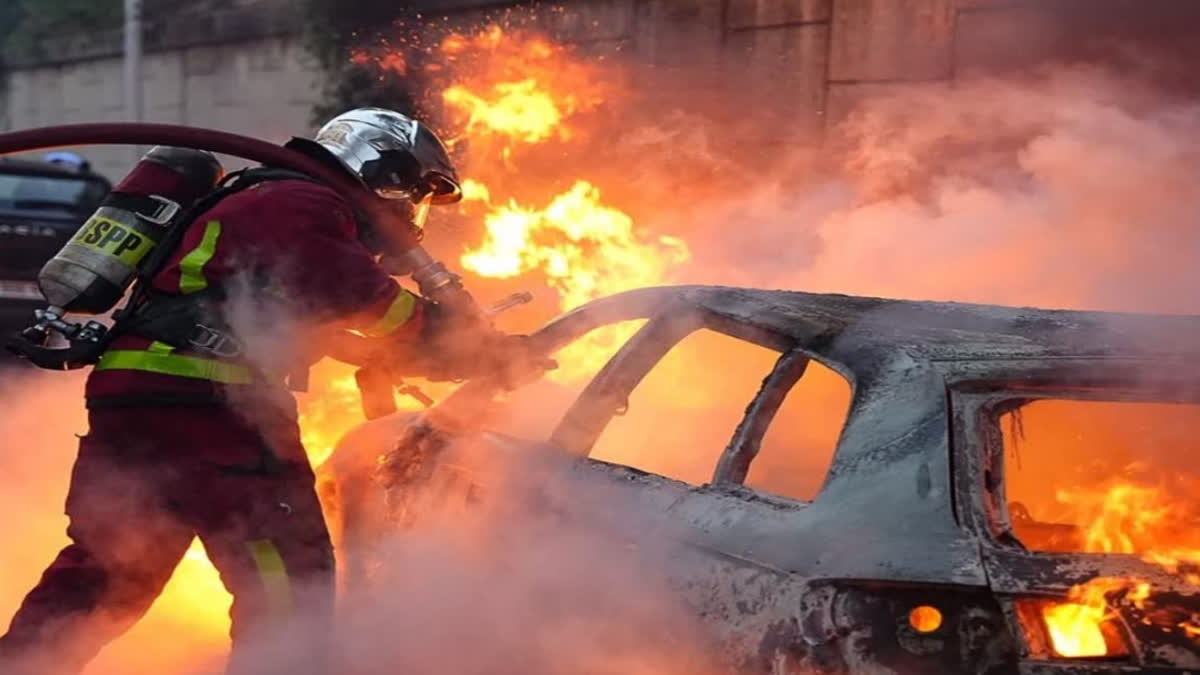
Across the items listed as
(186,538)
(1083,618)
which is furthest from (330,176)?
(1083,618)

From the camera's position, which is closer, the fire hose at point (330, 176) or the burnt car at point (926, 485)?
the burnt car at point (926, 485)

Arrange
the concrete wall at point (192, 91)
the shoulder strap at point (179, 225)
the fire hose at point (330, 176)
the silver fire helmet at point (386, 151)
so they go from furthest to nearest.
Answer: the concrete wall at point (192, 91) → the silver fire helmet at point (386, 151) → the fire hose at point (330, 176) → the shoulder strap at point (179, 225)

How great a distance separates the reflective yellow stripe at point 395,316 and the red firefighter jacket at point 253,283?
0.16 feet

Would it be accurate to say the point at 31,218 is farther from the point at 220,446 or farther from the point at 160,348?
the point at 220,446

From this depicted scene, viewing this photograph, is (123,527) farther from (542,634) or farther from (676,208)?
(676,208)

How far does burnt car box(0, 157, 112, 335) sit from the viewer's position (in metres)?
9.86

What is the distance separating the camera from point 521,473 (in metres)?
3.20

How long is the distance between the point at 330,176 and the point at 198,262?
1.59 ft

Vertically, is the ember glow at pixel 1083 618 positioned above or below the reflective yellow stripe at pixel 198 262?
below

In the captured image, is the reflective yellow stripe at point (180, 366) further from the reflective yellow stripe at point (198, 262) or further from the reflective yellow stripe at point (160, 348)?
the reflective yellow stripe at point (198, 262)

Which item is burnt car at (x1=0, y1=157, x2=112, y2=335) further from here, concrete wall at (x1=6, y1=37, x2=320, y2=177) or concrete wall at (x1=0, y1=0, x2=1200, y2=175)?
concrete wall at (x1=6, y1=37, x2=320, y2=177)

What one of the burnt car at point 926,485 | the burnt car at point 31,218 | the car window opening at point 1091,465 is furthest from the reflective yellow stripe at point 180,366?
the burnt car at point 31,218

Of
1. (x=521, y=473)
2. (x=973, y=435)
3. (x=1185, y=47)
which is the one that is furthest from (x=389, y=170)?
(x=1185, y=47)

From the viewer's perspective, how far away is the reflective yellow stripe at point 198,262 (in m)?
3.28
